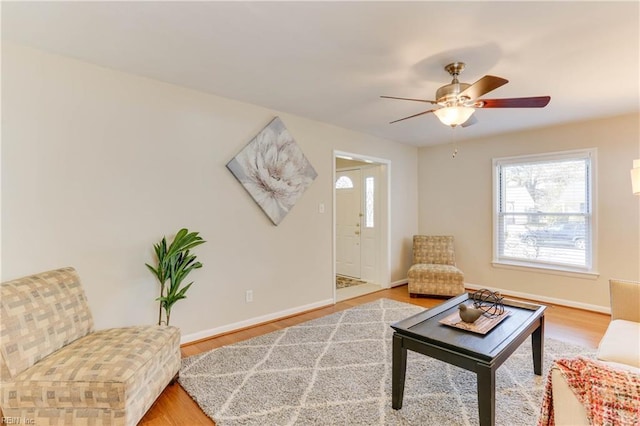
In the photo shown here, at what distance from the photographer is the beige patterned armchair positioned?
4367 millimetres

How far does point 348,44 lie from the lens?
2.13 metres

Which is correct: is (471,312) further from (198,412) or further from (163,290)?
(163,290)

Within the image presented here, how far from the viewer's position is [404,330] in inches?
76.5

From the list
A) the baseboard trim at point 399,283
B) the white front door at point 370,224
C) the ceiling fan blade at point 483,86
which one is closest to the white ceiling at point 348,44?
the ceiling fan blade at point 483,86

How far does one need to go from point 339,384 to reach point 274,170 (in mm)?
2304

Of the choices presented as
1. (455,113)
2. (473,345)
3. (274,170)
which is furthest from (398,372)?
(274,170)

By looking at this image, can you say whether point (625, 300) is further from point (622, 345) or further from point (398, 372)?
point (398, 372)

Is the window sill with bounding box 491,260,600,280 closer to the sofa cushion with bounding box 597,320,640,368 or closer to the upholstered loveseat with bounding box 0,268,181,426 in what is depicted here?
the sofa cushion with bounding box 597,320,640,368

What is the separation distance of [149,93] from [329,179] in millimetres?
2277

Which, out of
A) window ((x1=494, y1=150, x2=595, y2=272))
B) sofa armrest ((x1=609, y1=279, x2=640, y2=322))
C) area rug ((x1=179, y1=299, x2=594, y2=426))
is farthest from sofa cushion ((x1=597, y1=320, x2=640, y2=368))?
window ((x1=494, y1=150, x2=595, y2=272))

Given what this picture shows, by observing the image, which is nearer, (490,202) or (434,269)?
(434,269)

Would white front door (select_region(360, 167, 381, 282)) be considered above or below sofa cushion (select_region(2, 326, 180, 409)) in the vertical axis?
above

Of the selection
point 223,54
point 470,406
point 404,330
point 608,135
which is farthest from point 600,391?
point 608,135

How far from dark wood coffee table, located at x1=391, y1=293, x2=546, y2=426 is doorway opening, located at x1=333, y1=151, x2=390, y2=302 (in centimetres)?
260
